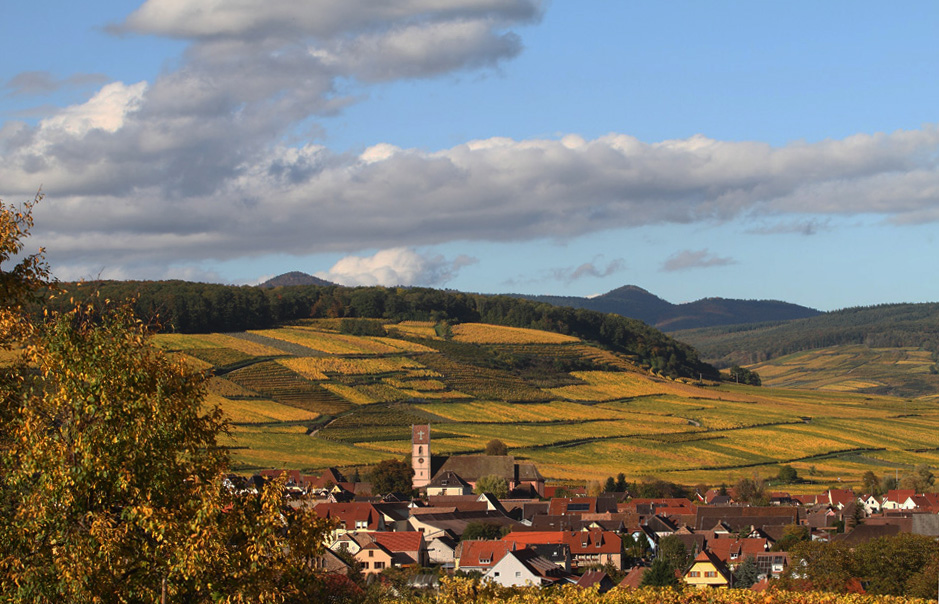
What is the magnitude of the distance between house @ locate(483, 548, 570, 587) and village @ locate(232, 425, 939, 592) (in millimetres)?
83

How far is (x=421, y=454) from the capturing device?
117 meters

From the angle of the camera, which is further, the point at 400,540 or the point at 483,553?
the point at 400,540

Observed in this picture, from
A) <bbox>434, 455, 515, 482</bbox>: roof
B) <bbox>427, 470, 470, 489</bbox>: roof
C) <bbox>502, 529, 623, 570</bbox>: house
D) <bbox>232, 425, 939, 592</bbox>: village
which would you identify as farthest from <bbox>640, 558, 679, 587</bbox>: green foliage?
<bbox>427, 470, 470, 489</bbox>: roof

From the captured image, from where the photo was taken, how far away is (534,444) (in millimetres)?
128000

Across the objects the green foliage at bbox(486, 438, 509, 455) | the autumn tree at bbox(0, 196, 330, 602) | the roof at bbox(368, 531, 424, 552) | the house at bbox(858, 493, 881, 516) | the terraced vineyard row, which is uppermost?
the autumn tree at bbox(0, 196, 330, 602)

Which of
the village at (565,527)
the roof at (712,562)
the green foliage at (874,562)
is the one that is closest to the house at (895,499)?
the village at (565,527)

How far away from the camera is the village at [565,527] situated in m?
66.4

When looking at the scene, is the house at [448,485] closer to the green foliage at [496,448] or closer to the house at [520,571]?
the green foliage at [496,448]

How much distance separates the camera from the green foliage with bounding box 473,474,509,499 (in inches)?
4230

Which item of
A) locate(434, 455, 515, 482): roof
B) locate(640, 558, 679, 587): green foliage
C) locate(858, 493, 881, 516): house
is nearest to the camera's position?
locate(640, 558, 679, 587): green foliage

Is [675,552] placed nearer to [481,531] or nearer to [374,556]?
[481,531]

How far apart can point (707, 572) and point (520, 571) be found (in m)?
12.5

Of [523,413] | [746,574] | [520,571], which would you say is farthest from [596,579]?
[523,413]

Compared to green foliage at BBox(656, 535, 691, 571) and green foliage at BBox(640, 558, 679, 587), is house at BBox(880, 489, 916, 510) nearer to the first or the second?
green foliage at BBox(656, 535, 691, 571)
